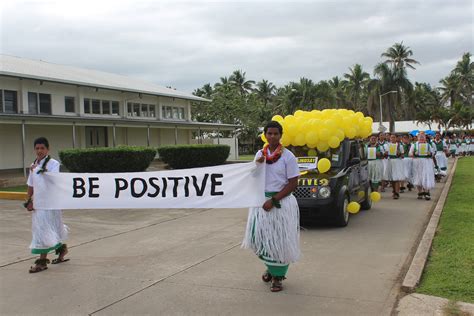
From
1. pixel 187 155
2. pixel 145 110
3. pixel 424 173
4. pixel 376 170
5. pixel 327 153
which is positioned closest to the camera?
pixel 327 153

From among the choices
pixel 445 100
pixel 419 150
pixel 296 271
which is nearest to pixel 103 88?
pixel 419 150

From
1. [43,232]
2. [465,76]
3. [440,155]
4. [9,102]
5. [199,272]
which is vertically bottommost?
[199,272]

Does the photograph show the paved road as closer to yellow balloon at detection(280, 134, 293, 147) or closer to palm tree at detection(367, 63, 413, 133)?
yellow balloon at detection(280, 134, 293, 147)

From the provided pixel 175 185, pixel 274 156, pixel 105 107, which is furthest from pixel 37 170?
pixel 105 107

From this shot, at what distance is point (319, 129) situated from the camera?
9281 millimetres

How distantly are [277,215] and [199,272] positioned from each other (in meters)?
1.58

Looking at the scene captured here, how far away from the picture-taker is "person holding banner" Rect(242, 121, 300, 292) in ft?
16.7

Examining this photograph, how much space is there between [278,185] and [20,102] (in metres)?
23.0

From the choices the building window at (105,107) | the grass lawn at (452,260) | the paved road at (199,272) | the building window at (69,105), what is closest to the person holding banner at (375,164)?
the grass lawn at (452,260)

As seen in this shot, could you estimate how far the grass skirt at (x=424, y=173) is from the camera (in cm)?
1254

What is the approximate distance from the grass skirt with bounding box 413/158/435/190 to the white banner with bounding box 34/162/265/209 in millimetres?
8582

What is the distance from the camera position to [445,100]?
7400 cm

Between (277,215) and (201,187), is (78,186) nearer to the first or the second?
(201,187)

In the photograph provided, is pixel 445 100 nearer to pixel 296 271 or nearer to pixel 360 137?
pixel 360 137
